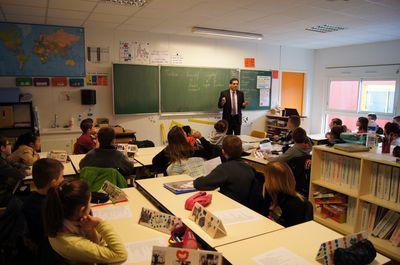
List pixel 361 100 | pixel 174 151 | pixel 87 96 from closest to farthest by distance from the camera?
pixel 174 151, pixel 87 96, pixel 361 100

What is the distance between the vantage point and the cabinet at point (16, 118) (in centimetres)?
513

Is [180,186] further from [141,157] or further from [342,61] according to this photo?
[342,61]

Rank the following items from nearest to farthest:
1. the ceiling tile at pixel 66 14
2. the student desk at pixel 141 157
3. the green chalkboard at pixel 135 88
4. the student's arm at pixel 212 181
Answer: the student's arm at pixel 212 181, the student desk at pixel 141 157, the ceiling tile at pixel 66 14, the green chalkboard at pixel 135 88

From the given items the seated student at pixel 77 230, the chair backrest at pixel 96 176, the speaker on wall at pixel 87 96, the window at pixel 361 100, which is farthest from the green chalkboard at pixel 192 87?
the seated student at pixel 77 230

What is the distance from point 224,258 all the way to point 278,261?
0.26m

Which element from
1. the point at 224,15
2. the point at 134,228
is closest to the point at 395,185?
the point at 134,228

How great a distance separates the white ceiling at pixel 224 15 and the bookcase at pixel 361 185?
2.17 m

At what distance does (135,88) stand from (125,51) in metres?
0.75

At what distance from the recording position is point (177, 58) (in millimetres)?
6738

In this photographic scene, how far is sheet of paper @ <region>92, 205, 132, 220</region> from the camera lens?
79.5 inches

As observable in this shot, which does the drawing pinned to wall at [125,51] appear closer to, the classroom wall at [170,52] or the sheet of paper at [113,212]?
the classroom wall at [170,52]

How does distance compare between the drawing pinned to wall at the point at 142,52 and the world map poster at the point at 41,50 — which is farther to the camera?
the drawing pinned to wall at the point at 142,52

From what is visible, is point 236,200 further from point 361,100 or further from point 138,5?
point 361,100

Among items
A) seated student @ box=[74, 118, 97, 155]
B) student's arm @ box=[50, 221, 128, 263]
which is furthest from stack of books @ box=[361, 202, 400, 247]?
seated student @ box=[74, 118, 97, 155]
